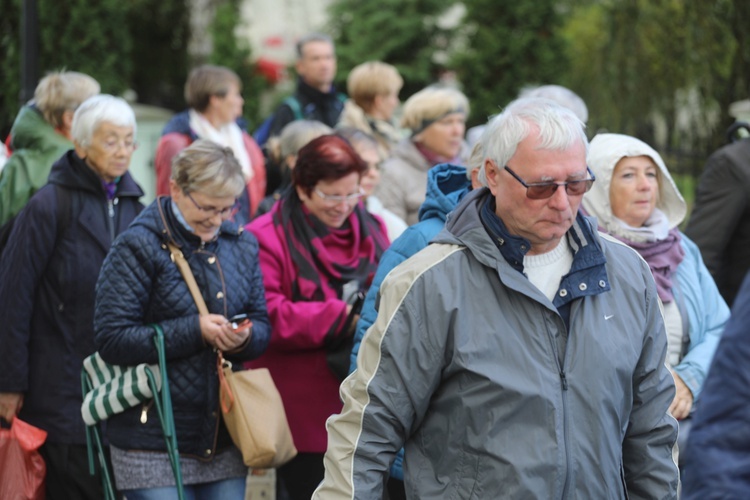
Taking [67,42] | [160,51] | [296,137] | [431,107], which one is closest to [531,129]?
[296,137]

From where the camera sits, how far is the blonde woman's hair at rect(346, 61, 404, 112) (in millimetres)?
8734

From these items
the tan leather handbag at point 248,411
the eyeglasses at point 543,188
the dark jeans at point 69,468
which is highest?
the eyeglasses at point 543,188

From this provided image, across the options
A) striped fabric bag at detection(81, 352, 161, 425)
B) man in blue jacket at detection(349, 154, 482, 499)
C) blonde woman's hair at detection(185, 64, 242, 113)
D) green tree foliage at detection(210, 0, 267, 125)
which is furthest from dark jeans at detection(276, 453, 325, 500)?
green tree foliage at detection(210, 0, 267, 125)

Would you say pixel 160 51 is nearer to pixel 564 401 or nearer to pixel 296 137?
pixel 296 137

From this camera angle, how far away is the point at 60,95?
6.12 m

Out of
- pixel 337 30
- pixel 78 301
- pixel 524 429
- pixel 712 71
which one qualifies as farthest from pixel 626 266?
pixel 337 30

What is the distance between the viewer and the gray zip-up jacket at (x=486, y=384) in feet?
10.6

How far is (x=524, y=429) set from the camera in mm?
3246

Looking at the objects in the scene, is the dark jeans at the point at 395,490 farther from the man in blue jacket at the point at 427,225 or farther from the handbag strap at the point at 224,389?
the handbag strap at the point at 224,389

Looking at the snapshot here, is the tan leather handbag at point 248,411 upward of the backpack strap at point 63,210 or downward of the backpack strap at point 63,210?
downward

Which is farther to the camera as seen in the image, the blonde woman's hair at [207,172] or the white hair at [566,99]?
the white hair at [566,99]

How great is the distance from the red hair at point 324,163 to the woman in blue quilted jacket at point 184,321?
1.78 feet

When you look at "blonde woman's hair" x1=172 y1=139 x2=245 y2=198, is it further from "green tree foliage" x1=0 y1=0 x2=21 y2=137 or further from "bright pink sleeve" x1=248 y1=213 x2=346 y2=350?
"green tree foliage" x1=0 y1=0 x2=21 y2=137

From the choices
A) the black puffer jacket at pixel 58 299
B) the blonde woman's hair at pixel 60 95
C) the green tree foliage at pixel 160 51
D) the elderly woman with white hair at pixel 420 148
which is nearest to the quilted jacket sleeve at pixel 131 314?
the black puffer jacket at pixel 58 299
